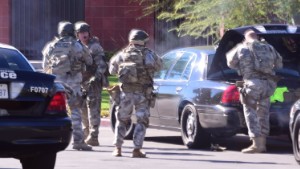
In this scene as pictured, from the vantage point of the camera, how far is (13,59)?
35.8 feet

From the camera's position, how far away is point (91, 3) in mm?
32781

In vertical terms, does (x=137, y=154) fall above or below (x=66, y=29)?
below

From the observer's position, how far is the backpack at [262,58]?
1411 cm

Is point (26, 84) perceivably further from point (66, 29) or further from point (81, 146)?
point (81, 146)

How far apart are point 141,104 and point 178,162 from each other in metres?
1.10

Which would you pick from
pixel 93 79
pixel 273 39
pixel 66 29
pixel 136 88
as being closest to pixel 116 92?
pixel 136 88

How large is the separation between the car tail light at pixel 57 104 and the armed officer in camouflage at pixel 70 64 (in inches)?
155

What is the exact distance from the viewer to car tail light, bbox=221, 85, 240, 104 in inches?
554

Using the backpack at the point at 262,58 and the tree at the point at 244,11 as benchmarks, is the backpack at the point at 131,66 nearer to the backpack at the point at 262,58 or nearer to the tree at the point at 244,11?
the backpack at the point at 262,58

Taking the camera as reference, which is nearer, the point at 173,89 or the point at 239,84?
the point at 239,84

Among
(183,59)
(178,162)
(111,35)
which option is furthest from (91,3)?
(178,162)

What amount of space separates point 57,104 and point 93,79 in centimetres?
492

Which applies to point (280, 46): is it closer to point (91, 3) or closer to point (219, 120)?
point (219, 120)

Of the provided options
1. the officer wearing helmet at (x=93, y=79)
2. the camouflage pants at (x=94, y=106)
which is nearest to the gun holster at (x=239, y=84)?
the officer wearing helmet at (x=93, y=79)
